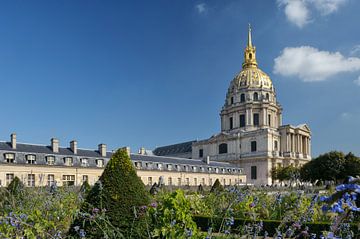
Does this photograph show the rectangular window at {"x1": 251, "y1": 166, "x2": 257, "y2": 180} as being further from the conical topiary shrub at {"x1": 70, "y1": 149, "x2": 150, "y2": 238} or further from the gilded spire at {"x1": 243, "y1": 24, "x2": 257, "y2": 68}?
the conical topiary shrub at {"x1": 70, "y1": 149, "x2": 150, "y2": 238}

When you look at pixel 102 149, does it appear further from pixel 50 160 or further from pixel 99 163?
pixel 50 160

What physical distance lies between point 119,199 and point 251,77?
7056cm

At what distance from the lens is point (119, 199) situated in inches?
252

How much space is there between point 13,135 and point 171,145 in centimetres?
→ 5864

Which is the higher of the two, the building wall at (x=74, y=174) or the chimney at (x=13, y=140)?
the chimney at (x=13, y=140)

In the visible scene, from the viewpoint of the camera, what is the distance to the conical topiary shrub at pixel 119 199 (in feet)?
20.1

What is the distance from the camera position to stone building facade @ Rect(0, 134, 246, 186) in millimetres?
32156

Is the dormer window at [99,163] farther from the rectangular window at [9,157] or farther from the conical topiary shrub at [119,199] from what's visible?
the conical topiary shrub at [119,199]

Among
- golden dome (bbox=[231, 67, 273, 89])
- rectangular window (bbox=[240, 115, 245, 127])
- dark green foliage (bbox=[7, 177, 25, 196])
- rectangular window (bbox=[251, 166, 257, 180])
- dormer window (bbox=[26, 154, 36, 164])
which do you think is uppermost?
golden dome (bbox=[231, 67, 273, 89])

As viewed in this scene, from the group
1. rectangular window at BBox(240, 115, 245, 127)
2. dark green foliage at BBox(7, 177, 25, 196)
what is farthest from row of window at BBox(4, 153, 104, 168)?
rectangular window at BBox(240, 115, 245, 127)

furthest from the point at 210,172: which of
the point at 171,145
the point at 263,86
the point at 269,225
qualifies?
the point at 269,225

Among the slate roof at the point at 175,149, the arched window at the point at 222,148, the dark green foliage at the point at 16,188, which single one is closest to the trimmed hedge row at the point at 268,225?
the dark green foliage at the point at 16,188

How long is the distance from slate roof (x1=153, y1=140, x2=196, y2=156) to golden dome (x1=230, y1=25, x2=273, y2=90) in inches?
698

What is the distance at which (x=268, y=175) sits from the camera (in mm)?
60531
